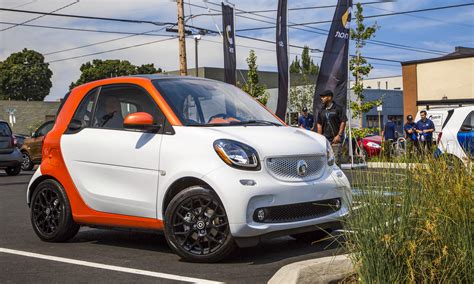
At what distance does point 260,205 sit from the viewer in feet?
18.5

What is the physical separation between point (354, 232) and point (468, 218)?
2.18 ft

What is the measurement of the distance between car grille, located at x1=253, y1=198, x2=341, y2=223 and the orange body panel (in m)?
1.03

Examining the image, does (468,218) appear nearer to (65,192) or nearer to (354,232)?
(354,232)

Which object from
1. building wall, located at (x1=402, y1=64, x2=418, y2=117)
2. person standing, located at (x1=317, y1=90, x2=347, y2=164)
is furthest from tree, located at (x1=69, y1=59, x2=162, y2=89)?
person standing, located at (x1=317, y1=90, x2=347, y2=164)

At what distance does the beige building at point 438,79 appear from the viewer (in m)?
41.5

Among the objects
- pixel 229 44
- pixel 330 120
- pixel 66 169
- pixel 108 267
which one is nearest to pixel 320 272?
pixel 108 267

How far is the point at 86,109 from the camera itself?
7.06 m

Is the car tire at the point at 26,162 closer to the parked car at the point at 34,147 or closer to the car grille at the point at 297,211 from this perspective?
the parked car at the point at 34,147

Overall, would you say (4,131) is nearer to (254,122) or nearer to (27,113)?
(254,122)

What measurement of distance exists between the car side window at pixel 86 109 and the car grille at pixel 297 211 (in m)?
2.36

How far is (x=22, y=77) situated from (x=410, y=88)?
5957 cm

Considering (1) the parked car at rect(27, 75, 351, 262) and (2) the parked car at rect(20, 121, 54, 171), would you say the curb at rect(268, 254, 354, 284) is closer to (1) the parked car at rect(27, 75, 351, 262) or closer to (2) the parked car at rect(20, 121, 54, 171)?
(1) the parked car at rect(27, 75, 351, 262)

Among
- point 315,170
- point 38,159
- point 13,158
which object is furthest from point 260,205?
point 38,159

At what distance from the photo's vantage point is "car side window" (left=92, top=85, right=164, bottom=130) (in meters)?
6.61
